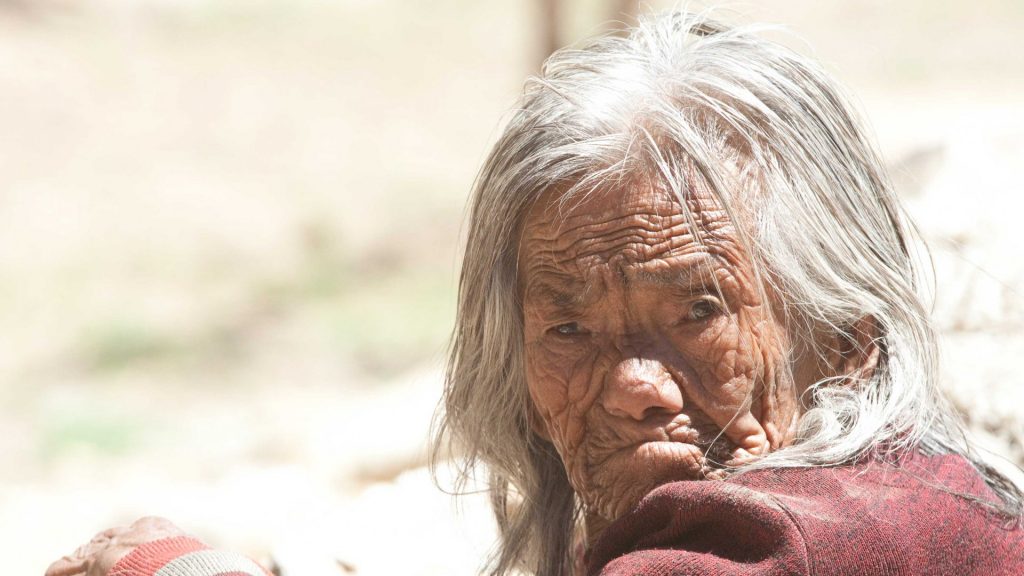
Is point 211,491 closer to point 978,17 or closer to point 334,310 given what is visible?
point 334,310

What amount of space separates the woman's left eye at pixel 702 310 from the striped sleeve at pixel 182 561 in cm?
106

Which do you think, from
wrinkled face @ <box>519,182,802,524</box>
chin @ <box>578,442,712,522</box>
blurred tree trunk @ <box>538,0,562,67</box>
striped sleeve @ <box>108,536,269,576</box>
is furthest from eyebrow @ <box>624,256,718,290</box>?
blurred tree trunk @ <box>538,0,562,67</box>

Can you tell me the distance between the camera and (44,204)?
12.3m

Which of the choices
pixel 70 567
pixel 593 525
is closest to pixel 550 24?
pixel 70 567

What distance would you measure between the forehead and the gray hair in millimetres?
27

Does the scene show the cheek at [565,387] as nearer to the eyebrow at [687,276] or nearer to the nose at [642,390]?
the nose at [642,390]

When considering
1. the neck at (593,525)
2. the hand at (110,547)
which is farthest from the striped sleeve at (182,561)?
the neck at (593,525)

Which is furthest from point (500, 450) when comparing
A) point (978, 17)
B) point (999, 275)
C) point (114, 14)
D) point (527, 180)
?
point (978, 17)

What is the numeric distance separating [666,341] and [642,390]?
0.34 ft

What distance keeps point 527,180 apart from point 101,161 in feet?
40.6

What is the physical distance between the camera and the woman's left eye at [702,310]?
197cm

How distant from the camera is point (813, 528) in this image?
5.47ft

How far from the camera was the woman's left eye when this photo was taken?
1.97 meters

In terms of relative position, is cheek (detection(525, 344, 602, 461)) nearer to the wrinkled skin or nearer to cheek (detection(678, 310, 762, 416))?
the wrinkled skin
